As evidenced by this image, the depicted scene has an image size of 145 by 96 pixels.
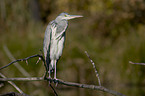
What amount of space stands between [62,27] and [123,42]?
6019 millimetres

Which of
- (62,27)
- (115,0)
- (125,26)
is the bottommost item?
A: (125,26)

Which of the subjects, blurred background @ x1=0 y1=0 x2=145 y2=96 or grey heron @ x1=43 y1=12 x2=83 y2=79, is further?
blurred background @ x1=0 y1=0 x2=145 y2=96

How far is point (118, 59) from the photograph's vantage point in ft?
26.3

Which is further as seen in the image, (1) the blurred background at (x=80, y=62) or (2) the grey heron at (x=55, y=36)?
(1) the blurred background at (x=80, y=62)

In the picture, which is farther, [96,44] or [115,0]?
[115,0]

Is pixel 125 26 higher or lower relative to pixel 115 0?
lower

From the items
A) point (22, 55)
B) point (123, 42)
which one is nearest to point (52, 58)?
point (22, 55)

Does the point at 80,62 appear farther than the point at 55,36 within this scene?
Yes

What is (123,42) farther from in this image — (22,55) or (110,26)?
(110,26)

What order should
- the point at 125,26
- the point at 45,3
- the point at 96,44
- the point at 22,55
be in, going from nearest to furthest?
the point at 22,55 → the point at 96,44 → the point at 125,26 → the point at 45,3

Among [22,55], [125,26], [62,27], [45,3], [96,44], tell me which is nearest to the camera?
[62,27]

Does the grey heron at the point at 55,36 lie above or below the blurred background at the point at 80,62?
above

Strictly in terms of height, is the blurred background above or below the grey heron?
below

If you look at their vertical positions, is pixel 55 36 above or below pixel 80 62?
above
